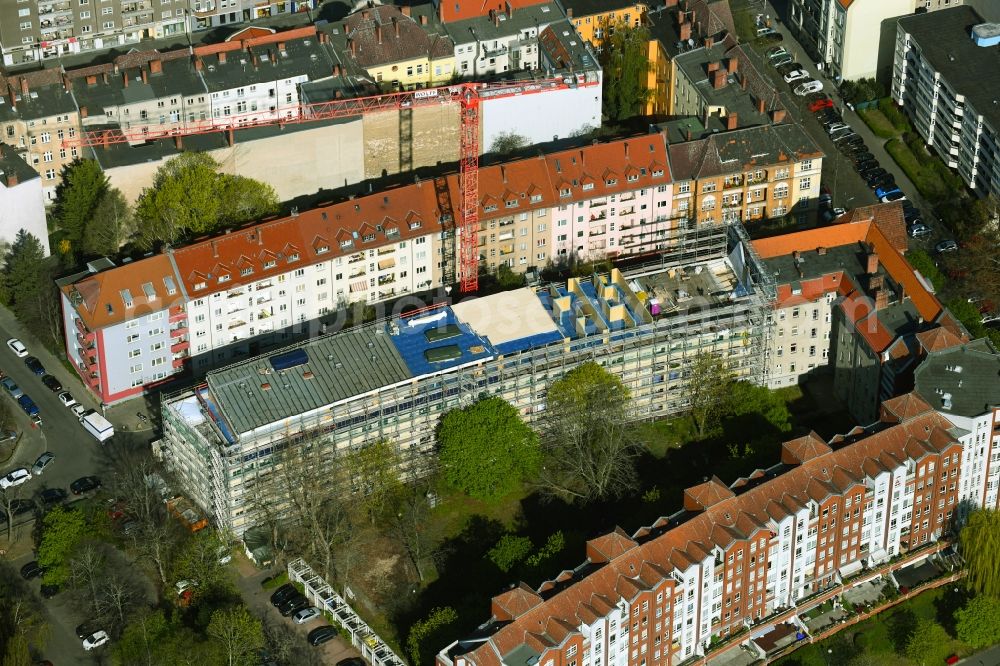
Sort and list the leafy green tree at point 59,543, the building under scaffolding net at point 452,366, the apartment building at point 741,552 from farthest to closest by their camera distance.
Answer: the building under scaffolding net at point 452,366 → the leafy green tree at point 59,543 → the apartment building at point 741,552

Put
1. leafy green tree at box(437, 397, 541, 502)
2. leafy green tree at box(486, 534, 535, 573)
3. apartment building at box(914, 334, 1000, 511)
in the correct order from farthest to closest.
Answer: leafy green tree at box(437, 397, 541, 502) → apartment building at box(914, 334, 1000, 511) → leafy green tree at box(486, 534, 535, 573)

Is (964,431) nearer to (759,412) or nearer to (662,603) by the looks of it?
(759,412)

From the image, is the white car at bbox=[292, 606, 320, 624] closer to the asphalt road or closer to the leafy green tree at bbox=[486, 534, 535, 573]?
the leafy green tree at bbox=[486, 534, 535, 573]

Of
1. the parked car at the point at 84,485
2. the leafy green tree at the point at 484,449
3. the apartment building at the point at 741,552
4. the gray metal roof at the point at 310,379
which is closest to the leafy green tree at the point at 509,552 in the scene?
the leafy green tree at the point at 484,449

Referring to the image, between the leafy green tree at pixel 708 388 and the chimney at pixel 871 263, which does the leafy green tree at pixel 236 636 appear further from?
the chimney at pixel 871 263

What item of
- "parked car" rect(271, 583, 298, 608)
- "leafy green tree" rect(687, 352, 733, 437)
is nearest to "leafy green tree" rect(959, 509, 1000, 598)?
"leafy green tree" rect(687, 352, 733, 437)

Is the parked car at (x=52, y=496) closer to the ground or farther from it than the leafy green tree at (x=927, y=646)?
farther from it
